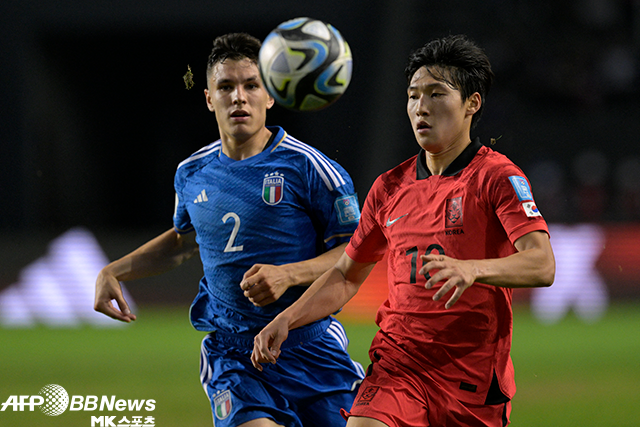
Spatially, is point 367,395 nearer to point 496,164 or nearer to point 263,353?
point 263,353

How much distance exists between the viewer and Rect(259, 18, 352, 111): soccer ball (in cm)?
320

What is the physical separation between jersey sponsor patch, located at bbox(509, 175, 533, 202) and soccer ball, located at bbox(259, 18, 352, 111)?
0.96 metres

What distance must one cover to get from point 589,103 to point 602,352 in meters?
6.46

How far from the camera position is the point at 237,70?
12.3 feet

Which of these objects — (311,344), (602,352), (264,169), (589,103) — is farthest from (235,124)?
(589,103)

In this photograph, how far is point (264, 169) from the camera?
3713 millimetres

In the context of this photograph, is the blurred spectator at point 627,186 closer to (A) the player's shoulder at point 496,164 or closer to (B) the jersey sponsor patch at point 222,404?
(A) the player's shoulder at point 496,164

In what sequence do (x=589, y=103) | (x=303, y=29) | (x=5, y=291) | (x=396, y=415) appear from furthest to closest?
(x=589, y=103) < (x=5, y=291) < (x=303, y=29) < (x=396, y=415)

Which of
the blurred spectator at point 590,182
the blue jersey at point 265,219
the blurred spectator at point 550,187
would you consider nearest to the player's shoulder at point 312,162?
the blue jersey at point 265,219

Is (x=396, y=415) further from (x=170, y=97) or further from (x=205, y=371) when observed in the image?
(x=170, y=97)

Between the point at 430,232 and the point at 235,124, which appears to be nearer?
the point at 430,232

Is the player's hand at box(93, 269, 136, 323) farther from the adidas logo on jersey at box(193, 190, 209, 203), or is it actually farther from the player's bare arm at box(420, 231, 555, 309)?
the player's bare arm at box(420, 231, 555, 309)

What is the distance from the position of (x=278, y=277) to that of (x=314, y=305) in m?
0.23

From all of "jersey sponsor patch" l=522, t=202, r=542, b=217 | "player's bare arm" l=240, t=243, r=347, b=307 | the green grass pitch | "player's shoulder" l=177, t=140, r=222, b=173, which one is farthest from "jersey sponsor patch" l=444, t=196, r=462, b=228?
the green grass pitch
